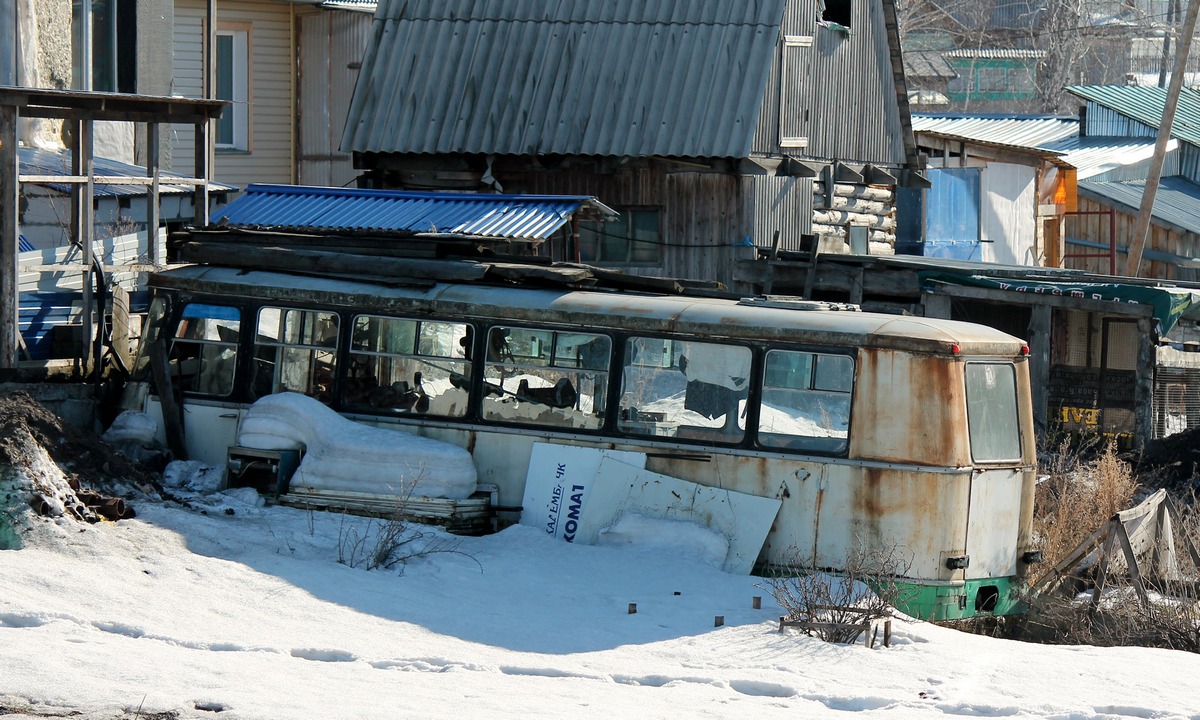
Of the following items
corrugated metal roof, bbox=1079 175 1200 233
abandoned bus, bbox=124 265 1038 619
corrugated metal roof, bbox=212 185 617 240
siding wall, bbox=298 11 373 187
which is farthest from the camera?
corrugated metal roof, bbox=1079 175 1200 233

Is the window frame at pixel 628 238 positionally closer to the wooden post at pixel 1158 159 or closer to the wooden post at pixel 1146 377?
the wooden post at pixel 1146 377

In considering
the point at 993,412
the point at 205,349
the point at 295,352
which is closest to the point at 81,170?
the point at 205,349

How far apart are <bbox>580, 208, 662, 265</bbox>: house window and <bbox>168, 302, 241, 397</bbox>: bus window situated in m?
8.94

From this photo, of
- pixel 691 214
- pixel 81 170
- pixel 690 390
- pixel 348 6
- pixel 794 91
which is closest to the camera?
pixel 690 390

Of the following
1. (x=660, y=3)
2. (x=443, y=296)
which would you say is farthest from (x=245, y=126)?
(x=443, y=296)

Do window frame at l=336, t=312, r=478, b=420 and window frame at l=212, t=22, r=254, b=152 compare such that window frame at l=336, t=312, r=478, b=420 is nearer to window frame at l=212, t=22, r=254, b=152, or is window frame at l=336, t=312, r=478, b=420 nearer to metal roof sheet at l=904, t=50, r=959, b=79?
window frame at l=212, t=22, r=254, b=152

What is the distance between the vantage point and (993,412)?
12.0 meters

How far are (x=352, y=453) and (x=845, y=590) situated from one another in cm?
428

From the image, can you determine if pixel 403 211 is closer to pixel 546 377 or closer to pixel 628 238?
pixel 628 238

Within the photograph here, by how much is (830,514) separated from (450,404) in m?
3.38

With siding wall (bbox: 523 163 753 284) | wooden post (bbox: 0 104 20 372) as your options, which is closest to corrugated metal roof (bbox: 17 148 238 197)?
wooden post (bbox: 0 104 20 372)

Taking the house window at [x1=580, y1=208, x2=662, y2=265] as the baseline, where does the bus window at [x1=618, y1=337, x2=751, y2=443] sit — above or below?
A: below

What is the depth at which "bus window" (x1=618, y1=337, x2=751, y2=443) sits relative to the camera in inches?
482

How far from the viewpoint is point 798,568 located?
11.8 m
